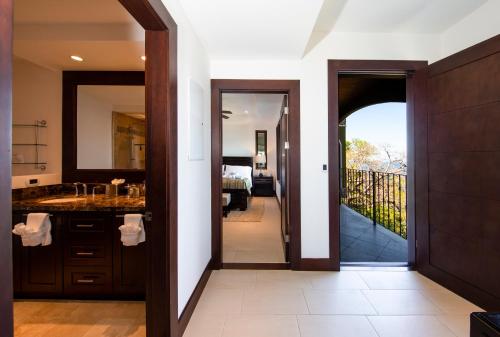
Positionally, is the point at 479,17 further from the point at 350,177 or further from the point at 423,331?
the point at 350,177

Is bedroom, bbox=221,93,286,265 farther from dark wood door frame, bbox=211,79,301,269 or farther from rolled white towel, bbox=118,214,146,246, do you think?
rolled white towel, bbox=118,214,146,246

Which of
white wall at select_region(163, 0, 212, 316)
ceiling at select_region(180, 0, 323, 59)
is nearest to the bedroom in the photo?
white wall at select_region(163, 0, 212, 316)

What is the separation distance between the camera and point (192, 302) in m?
2.03

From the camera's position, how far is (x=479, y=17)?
2.27 meters

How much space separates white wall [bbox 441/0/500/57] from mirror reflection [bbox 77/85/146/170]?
3.34 metres

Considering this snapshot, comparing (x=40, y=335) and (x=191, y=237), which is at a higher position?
(x=191, y=237)

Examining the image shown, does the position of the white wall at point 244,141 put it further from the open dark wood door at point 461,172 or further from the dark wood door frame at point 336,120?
the open dark wood door at point 461,172

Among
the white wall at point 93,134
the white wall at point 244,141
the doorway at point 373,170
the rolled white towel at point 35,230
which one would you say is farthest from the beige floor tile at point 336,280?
the white wall at point 244,141

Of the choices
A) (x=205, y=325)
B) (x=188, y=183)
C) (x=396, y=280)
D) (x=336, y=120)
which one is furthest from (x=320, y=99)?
(x=205, y=325)

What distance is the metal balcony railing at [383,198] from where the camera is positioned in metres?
4.49

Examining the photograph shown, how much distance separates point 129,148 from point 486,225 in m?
3.48

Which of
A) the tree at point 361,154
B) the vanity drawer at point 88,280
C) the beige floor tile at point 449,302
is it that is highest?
the tree at point 361,154

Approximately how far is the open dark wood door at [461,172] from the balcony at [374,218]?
0.71m

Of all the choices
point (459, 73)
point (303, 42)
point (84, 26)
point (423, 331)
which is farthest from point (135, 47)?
point (423, 331)
